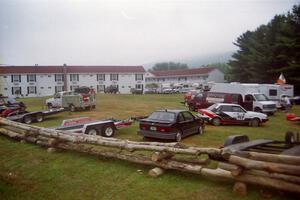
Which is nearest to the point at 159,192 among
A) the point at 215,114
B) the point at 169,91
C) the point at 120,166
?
the point at 120,166

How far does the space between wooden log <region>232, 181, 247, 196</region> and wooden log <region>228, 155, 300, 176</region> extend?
0.44 metres

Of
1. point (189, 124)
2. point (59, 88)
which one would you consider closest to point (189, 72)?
point (59, 88)

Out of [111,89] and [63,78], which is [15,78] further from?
[111,89]

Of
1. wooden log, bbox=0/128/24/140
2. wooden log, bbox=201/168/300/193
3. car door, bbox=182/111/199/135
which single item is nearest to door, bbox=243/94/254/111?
car door, bbox=182/111/199/135

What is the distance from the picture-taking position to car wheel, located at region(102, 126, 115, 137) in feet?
49.4

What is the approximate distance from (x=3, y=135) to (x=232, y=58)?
5263 centimetres

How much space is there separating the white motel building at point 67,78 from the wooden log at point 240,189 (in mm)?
56456

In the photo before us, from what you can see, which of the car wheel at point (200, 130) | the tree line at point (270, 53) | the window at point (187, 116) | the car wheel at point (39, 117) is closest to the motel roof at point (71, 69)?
the tree line at point (270, 53)

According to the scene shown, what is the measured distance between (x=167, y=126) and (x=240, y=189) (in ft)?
21.0

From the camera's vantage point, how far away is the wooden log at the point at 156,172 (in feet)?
28.1

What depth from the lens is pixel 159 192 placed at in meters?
7.52

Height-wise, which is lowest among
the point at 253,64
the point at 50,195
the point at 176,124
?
the point at 50,195

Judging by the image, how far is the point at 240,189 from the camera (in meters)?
7.15

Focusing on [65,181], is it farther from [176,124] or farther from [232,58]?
[232,58]
